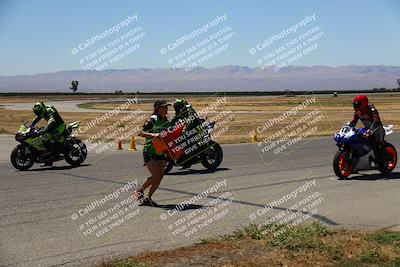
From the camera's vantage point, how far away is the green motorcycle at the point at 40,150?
15.1 metres

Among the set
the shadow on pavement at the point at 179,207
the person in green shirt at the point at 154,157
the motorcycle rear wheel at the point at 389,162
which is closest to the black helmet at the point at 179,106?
the person in green shirt at the point at 154,157

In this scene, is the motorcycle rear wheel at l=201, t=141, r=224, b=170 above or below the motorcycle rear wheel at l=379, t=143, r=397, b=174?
above

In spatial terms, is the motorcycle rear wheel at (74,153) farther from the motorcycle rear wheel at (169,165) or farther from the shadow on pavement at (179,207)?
the shadow on pavement at (179,207)

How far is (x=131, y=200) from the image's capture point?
10.2 meters

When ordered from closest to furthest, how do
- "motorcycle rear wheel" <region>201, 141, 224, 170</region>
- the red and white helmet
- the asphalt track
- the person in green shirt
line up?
the asphalt track < the person in green shirt < the red and white helmet < "motorcycle rear wheel" <region>201, 141, 224, 170</region>

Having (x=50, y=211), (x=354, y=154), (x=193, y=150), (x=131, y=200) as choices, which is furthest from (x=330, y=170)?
(x=50, y=211)

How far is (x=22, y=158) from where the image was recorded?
1511cm

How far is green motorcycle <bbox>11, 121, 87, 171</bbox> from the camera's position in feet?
49.5

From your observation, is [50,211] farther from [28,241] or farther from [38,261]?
[38,261]

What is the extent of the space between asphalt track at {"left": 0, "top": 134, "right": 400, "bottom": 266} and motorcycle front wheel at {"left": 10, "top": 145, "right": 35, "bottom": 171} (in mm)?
254

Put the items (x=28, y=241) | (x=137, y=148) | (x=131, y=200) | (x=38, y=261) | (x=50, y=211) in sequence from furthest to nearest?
(x=137, y=148), (x=131, y=200), (x=50, y=211), (x=28, y=241), (x=38, y=261)

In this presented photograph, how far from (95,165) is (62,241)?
27.9ft

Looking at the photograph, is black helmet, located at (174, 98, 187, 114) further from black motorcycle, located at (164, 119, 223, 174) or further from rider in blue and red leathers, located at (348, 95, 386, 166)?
rider in blue and red leathers, located at (348, 95, 386, 166)

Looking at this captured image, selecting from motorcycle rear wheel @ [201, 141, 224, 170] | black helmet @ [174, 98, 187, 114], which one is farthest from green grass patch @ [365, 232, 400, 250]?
motorcycle rear wheel @ [201, 141, 224, 170]
